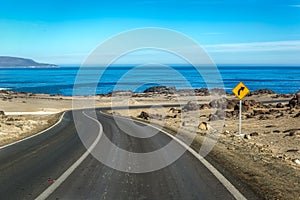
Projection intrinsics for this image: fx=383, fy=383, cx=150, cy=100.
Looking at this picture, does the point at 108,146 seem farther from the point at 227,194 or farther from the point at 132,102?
the point at 132,102

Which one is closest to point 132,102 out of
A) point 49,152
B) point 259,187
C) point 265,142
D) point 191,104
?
point 191,104

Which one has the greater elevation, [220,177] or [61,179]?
[220,177]

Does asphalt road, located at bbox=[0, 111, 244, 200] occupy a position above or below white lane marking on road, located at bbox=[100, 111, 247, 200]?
below

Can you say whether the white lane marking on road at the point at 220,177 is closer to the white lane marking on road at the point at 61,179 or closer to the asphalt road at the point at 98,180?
the asphalt road at the point at 98,180

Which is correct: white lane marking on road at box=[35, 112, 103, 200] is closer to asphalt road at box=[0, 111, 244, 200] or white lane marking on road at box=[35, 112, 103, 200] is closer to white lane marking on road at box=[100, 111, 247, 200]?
asphalt road at box=[0, 111, 244, 200]

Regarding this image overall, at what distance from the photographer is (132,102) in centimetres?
6462

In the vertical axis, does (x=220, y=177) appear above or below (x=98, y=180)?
above

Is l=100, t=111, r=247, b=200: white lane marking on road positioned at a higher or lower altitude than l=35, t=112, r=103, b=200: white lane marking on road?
higher

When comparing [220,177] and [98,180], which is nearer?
[98,180]

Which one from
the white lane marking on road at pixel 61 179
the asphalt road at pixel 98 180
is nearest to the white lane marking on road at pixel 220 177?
the asphalt road at pixel 98 180

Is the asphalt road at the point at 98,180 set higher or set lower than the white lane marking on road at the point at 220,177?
lower

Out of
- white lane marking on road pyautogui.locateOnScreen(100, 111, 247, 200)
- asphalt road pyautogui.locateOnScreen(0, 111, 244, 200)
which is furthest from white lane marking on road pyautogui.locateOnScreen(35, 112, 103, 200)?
white lane marking on road pyautogui.locateOnScreen(100, 111, 247, 200)

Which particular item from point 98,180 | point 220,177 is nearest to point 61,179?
point 98,180

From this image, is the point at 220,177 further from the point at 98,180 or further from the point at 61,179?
the point at 61,179
